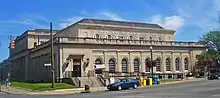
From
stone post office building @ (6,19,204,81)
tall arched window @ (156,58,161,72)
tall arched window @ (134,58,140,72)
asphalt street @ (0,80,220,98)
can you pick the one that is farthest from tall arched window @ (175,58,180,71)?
asphalt street @ (0,80,220,98)

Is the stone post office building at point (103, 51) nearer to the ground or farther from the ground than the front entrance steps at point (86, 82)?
farther from the ground

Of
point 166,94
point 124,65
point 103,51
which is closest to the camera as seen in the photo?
point 166,94

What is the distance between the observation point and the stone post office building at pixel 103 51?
2371 inches

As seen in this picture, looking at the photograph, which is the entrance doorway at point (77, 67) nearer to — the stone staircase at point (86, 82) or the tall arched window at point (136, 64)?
the stone staircase at point (86, 82)

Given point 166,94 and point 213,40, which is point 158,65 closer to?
point 213,40

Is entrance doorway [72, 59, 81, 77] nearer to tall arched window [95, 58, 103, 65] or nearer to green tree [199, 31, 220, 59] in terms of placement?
tall arched window [95, 58, 103, 65]

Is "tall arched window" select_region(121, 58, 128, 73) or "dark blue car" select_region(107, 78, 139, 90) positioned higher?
"tall arched window" select_region(121, 58, 128, 73)

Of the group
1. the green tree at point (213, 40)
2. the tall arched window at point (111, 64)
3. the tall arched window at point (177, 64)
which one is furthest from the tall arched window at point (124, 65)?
the green tree at point (213, 40)

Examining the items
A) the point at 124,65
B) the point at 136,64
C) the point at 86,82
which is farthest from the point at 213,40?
the point at 86,82

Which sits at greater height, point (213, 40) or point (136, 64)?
point (213, 40)

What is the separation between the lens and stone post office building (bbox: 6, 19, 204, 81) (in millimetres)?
60219

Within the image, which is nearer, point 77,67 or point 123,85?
point 123,85

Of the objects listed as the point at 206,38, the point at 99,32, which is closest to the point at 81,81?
the point at 99,32

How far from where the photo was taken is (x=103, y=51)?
6412 centimetres
